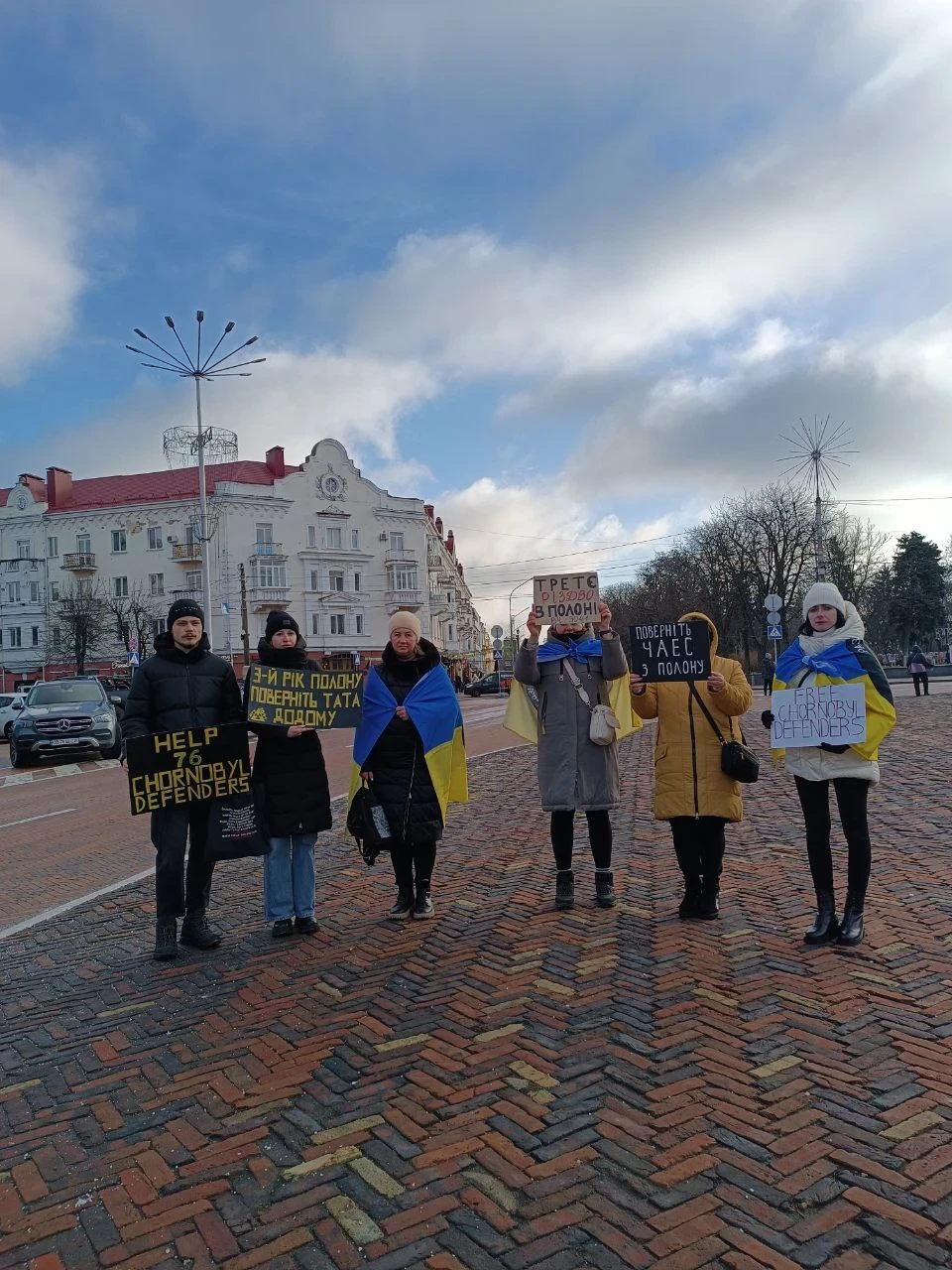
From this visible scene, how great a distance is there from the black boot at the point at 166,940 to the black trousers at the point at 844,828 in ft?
11.6

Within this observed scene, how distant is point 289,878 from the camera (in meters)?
5.53

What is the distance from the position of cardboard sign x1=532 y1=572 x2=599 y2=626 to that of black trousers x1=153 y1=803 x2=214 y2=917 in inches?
91.6

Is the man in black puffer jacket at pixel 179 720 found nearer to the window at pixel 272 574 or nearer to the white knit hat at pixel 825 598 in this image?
the white knit hat at pixel 825 598

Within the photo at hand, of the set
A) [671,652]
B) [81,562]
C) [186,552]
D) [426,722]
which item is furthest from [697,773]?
[81,562]

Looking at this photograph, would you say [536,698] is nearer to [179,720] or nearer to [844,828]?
[844,828]

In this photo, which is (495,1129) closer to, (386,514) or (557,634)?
(557,634)

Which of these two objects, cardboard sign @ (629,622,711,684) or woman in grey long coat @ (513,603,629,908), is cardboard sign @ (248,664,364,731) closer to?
woman in grey long coat @ (513,603,629,908)

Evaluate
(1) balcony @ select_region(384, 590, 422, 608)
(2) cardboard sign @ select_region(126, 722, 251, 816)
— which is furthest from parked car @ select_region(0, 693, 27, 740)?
(1) balcony @ select_region(384, 590, 422, 608)

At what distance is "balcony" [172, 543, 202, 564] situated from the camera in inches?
2514

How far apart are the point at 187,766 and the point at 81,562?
66934mm

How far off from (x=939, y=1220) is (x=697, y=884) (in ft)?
9.51

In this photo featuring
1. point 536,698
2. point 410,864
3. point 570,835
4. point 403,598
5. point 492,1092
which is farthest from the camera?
point 403,598

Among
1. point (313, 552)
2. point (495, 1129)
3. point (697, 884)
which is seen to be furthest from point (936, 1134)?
point (313, 552)

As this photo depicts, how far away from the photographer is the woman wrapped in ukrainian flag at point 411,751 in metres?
5.56
